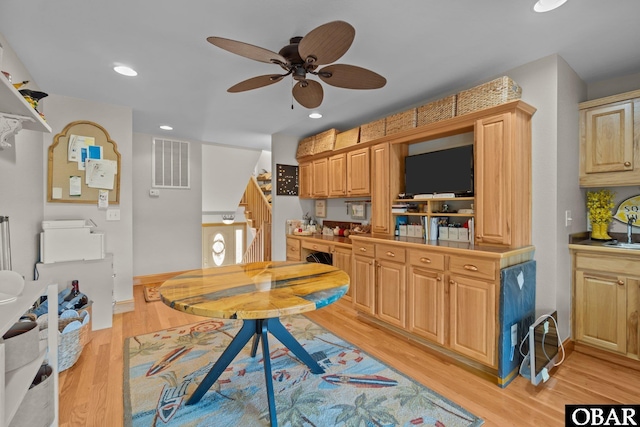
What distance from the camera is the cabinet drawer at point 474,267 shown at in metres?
2.08

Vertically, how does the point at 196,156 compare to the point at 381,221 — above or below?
above

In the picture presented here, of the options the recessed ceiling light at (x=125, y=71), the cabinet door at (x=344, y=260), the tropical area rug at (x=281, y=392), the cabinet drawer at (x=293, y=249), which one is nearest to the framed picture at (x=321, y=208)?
the cabinet drawer at (x=293, y=249)

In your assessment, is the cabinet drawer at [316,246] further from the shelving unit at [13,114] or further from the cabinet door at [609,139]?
the shelving unit at [13,114]

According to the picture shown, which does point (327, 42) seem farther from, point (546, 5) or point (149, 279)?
point (149, 279)

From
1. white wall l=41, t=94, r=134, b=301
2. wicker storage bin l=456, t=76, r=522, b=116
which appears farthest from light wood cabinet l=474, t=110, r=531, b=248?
white wall l=41, t=94, r=134, b=301

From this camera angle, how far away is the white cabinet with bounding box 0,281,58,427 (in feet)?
3.17

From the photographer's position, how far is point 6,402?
1076 millimetres

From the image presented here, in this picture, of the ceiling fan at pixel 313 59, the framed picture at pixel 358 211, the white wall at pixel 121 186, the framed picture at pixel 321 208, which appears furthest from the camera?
the framed picture at pixel 321 208

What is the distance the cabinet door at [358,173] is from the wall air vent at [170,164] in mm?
2878

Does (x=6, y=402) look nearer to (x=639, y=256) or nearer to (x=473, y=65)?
→ (x=473, y=65)

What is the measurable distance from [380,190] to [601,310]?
2.14 m

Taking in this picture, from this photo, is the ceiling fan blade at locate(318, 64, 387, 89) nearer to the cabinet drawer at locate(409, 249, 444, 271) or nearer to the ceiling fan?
the ceiling fan

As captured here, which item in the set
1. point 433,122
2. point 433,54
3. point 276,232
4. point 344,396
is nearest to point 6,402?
point 344,396

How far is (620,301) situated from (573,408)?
1048 mm
